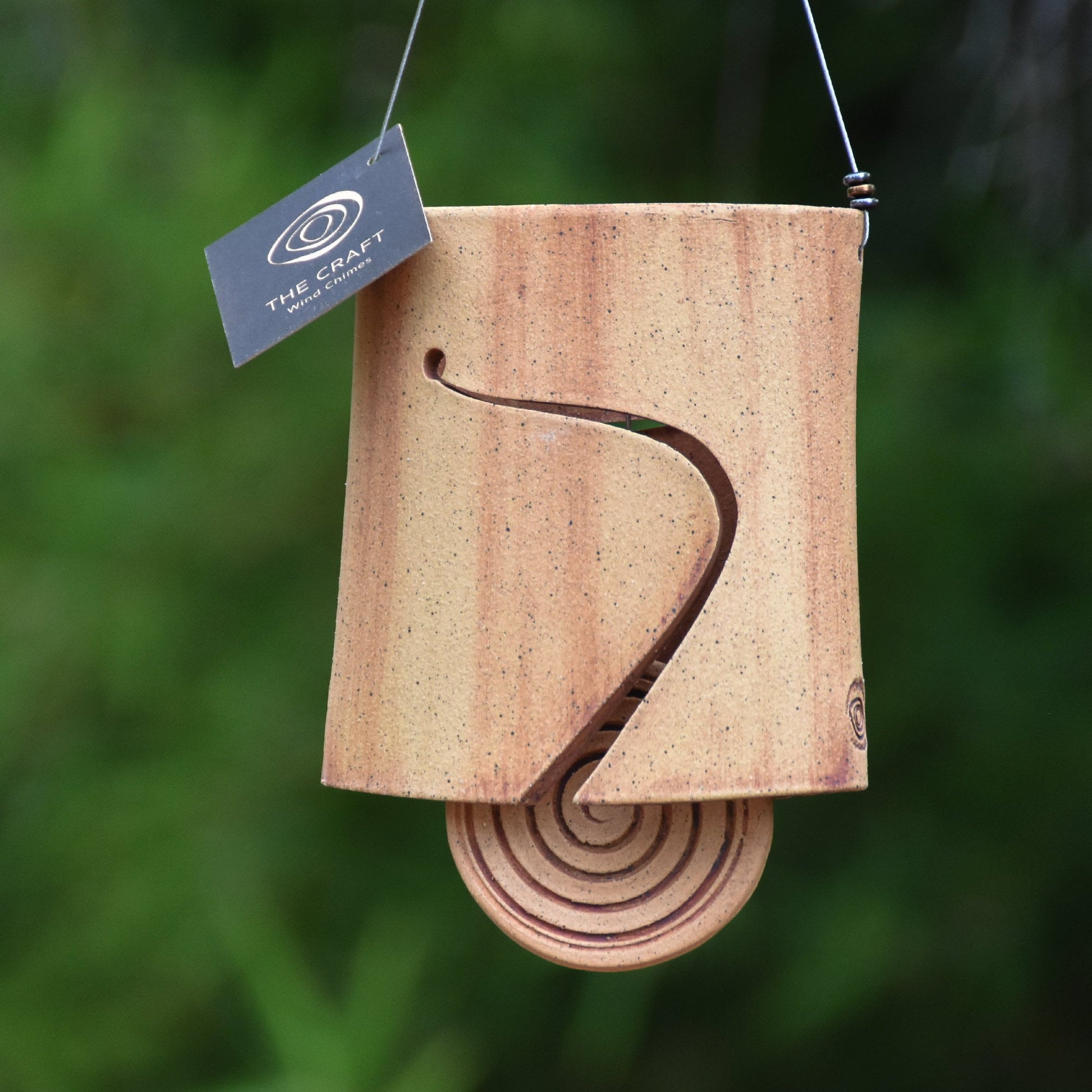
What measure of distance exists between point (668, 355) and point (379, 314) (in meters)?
0.22

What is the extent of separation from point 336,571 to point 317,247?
1286 mm

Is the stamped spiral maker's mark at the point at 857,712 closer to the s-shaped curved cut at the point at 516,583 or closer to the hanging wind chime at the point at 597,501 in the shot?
the hanging wind chime at the point at 597,501

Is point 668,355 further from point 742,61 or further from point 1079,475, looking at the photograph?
point 742,61

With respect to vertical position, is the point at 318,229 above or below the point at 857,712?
above

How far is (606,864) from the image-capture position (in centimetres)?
104

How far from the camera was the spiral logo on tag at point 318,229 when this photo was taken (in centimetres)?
99

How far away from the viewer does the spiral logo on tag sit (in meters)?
0.99

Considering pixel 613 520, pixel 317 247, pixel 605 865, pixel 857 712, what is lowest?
pixel 605 865

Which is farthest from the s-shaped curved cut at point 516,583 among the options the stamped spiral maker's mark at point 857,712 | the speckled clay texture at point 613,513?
the stamped spiral maker's mark at point 857,712

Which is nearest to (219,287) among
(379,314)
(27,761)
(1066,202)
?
(379,314)

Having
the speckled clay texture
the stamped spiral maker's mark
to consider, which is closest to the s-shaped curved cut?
the speckled clay texture

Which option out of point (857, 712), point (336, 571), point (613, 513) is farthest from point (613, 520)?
point (336, 571)

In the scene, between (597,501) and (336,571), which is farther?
(336,571)

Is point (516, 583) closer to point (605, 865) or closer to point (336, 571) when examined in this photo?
point (605, 865)
